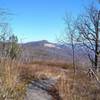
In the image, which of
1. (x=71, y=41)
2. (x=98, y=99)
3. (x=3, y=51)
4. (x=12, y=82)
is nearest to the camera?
(x=3, y=51)

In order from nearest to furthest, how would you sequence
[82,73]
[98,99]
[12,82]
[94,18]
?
[12,82], [98,99], [82,73], [94,18]

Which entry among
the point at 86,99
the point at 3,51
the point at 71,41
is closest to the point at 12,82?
the point at 3,51

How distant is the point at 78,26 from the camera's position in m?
39.0

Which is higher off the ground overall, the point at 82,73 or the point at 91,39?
the point at 91,39

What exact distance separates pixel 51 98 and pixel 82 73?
5031 millimetres

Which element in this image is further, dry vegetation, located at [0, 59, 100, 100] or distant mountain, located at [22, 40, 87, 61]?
distant mountain, located at [22, 40, 87, 61]

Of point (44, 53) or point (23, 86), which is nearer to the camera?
point (23, 86)

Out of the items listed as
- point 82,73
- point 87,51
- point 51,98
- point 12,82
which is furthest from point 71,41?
point 12,82

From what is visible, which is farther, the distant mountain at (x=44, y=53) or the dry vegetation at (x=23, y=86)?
the distant mountain at (x=44, y=53)

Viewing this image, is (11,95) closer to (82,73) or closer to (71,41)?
(82,73)

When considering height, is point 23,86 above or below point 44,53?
below

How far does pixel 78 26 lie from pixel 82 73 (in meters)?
22.4

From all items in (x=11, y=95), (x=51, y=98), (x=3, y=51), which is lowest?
(x=51, y=98)

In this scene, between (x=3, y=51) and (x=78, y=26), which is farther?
(x=78, y=26)
